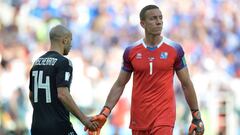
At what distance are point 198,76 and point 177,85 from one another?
547mm

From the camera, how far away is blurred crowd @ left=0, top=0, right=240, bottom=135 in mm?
14570

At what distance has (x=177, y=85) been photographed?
15.4m

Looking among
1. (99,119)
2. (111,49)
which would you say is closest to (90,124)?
(99,119)

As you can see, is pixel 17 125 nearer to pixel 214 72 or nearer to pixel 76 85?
pixel 76 85

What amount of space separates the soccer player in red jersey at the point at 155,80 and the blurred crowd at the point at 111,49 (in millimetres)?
5981

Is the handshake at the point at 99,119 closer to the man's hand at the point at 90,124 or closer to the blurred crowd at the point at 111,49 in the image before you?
the man's hand at the point at 90,124

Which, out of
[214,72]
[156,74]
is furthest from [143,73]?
[214,72]

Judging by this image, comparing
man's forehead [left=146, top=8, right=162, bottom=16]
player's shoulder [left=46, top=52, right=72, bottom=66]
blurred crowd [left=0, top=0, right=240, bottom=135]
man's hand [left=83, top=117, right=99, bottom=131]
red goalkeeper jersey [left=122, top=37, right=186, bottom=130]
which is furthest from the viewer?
blurred crowd [left=0, top=0, right=240, bottom=135]

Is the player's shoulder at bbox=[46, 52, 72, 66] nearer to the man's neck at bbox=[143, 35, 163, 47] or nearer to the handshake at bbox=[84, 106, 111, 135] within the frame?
the handshake at bbox=[84, 106, 111, 135]

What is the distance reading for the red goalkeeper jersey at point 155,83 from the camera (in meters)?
8.62

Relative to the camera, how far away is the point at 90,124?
852 cm

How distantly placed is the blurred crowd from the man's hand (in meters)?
6.03

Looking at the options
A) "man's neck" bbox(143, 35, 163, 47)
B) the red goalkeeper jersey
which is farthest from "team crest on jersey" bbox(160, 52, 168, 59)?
"man's neck" bbox(143, 35, 163, 47)

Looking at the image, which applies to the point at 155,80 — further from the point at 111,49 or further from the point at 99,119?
the point at 111,49
